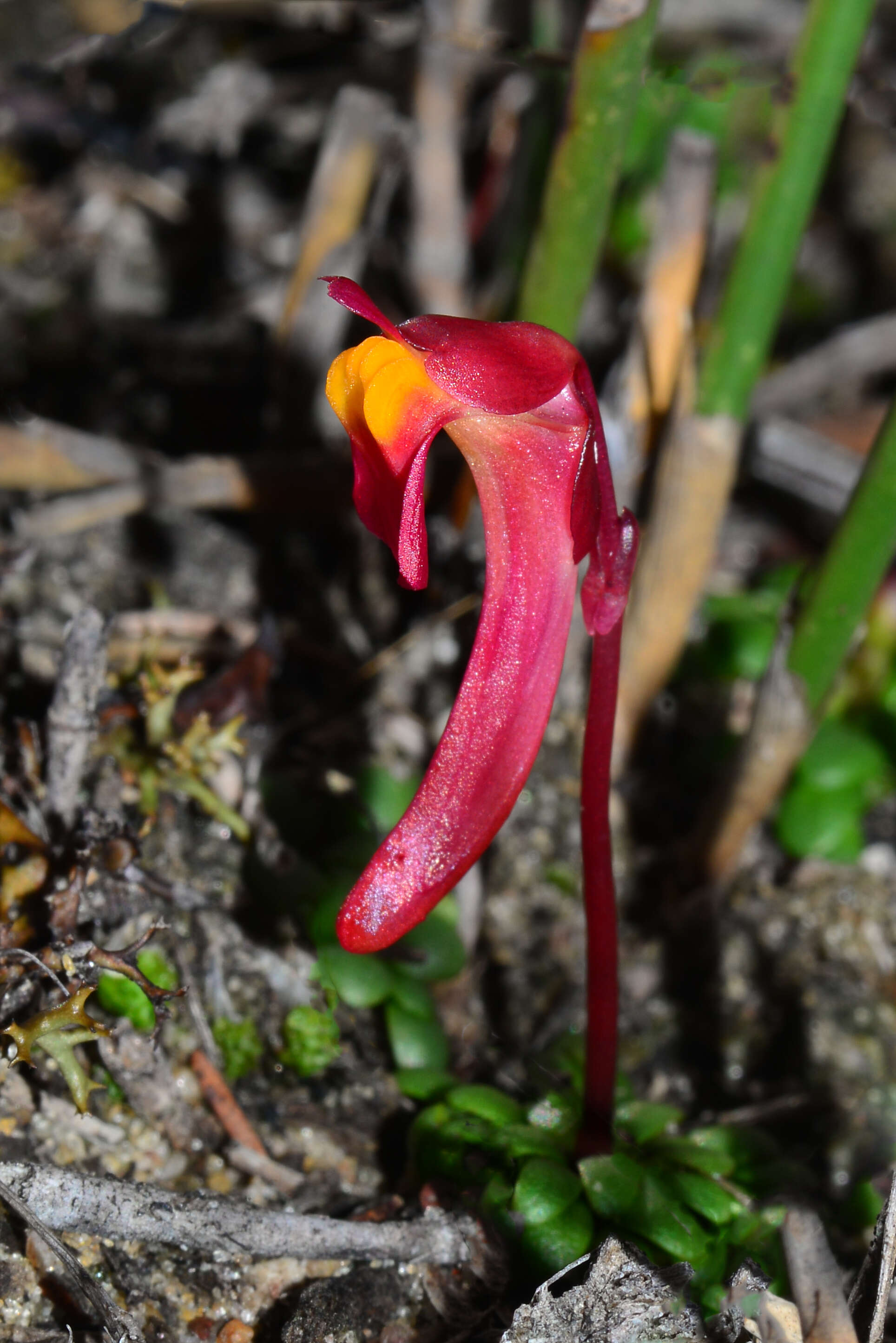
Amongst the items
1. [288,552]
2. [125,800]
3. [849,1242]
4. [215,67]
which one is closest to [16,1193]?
[125,800]

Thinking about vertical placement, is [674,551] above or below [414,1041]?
above

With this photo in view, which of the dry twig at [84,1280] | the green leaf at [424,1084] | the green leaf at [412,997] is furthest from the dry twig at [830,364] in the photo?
the dry twig at [84,1280]

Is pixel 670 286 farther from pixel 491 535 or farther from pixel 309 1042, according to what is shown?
pixel 309 1042

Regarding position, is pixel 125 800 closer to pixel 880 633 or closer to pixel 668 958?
pixel 668 958

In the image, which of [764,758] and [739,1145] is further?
[764,758]

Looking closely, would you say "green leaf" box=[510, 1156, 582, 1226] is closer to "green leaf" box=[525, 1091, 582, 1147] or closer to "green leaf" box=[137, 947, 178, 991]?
"green leaf" box=[525, 1091, 582, 1147]

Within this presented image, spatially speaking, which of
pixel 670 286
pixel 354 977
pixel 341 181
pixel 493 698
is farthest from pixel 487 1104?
pixel 341 181

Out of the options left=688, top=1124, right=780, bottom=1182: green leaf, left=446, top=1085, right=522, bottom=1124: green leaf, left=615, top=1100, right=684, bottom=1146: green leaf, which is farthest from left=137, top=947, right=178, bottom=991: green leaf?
left=688, top=1124, right=780, bottom=1182: green leaf
